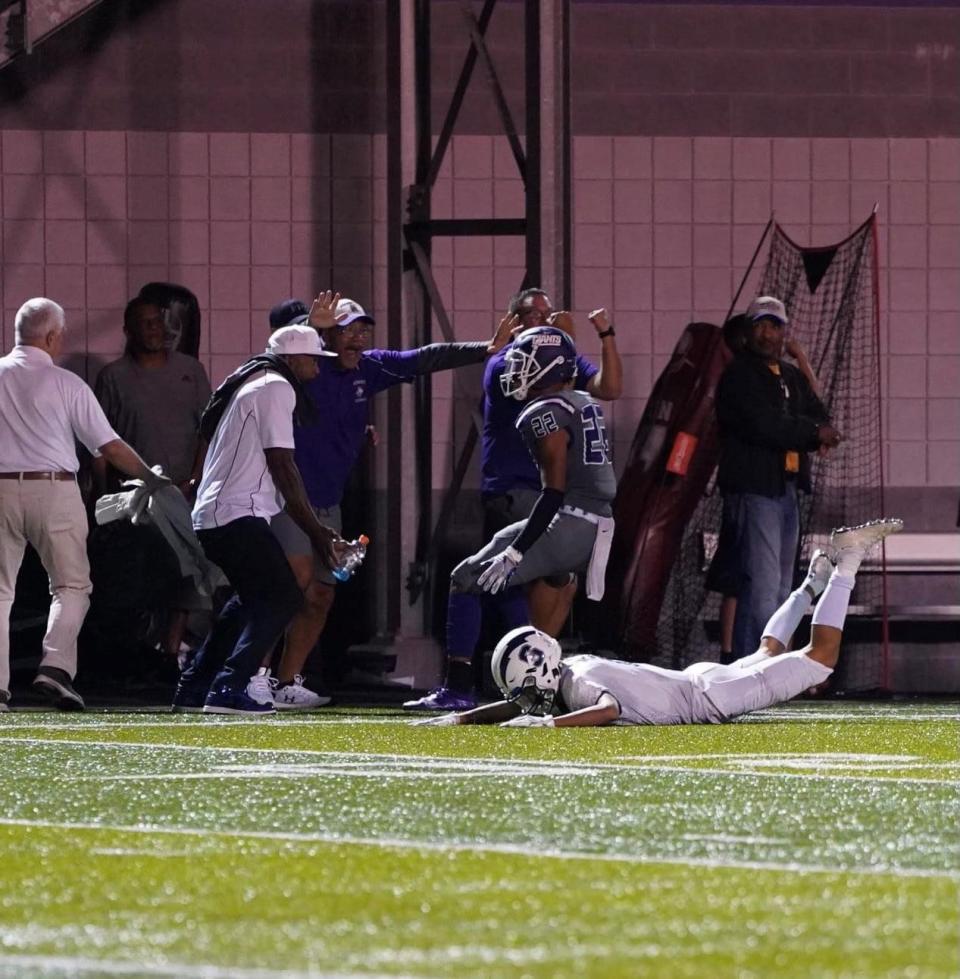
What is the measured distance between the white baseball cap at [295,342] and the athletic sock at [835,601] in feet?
7.64

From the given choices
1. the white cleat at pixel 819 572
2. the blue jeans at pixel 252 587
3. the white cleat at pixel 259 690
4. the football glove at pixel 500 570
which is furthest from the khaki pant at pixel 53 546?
the white cleat at pixel 819 572

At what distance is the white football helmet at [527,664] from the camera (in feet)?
26.1

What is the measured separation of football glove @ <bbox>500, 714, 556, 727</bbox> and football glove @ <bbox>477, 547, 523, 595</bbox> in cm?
89

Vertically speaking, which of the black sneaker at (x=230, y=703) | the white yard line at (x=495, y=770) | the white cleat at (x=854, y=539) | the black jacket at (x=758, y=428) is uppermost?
the black jacket at (x=758, y=428)

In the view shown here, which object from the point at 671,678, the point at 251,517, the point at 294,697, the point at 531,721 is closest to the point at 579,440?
the point at 671,678

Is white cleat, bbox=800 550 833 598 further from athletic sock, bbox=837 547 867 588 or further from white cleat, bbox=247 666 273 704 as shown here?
white cleat, bbox=247 666 273 704

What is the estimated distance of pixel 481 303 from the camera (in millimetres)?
13859

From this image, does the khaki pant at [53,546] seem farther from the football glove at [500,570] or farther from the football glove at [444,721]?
the football glove at [444,721]

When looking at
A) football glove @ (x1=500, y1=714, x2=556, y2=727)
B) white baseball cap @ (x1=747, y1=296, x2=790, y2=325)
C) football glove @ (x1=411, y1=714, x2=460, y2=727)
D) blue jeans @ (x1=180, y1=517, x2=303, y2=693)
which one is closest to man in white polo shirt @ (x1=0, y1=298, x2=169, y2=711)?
blue jeans @ (x1=180, y1=517, x2=303, y2=693)

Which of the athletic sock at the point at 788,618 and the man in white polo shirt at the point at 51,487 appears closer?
the athletic sock at the point at 788,618

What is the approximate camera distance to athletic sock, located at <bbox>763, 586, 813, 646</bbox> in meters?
8.73

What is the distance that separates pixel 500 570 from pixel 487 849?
4.72 m

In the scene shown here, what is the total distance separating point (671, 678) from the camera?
8.40 metres

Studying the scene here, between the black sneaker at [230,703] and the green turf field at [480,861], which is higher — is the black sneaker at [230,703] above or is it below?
below
